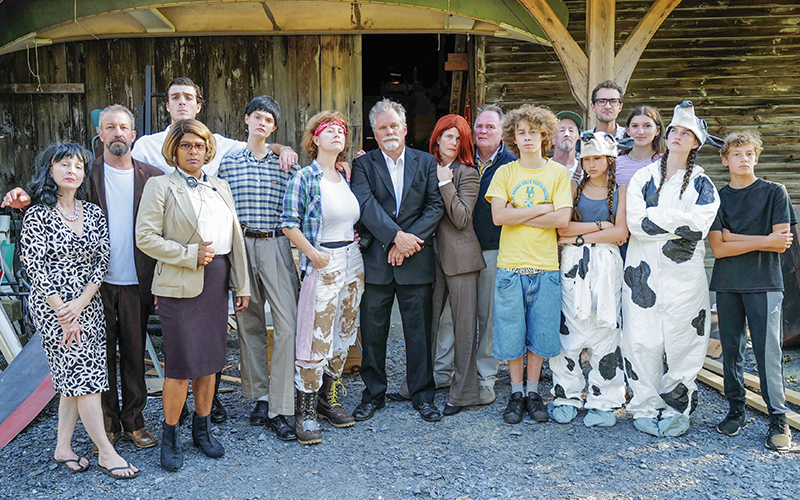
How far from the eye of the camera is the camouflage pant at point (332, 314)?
3383 mm

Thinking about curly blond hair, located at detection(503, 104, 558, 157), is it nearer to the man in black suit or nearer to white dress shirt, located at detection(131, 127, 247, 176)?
the man in black suit

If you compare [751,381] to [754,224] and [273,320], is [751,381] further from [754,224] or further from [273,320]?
[273,320]

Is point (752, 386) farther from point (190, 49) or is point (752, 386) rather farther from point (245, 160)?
point (190, 49)

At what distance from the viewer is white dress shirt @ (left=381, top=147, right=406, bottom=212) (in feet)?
11.9

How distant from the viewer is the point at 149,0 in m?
5.20

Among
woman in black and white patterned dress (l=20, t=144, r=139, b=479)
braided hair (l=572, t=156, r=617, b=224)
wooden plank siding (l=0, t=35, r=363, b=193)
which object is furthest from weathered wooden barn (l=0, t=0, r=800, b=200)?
woman in black and white patterned dress (l=20, t=144, r=139, b=479)

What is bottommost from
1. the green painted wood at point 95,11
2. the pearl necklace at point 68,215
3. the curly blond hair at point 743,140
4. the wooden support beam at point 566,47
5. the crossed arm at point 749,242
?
the crossed arm at point 749,242

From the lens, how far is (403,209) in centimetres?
360

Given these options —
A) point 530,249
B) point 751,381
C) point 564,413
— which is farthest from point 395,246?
point 751,381

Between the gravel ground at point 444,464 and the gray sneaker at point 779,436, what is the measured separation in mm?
58

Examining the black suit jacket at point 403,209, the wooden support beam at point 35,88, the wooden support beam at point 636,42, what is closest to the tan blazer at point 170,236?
the black suit jacket at point 403,209

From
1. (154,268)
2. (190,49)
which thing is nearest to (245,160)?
(154,268)

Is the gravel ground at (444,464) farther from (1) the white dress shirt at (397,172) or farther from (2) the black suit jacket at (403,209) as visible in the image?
(1) the white dress shirt at (397,172)

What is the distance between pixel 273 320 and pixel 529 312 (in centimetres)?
155
